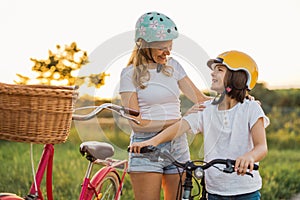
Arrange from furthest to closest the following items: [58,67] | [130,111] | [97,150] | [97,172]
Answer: [58,67]
[97,172]
[97,150]
[130,111]

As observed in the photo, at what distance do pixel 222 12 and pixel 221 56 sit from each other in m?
4.96

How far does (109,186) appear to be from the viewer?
14.9ft

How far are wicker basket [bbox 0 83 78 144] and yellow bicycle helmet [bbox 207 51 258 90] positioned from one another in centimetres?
75

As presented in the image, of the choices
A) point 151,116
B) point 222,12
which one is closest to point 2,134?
point 151,116

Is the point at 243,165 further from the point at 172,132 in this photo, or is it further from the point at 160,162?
the point at 160,162

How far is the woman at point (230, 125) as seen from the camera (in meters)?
3.55

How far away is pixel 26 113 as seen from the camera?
3326 mm

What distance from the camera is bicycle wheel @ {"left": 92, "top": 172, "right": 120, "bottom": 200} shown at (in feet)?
14.5

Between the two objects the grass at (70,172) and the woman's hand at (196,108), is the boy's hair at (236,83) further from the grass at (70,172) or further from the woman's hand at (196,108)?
the grass at (70,172)

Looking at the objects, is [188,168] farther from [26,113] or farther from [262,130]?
[26,113]

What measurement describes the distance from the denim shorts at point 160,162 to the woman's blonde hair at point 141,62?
0.27 m

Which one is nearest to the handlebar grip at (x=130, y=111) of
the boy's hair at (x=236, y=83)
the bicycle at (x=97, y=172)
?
the bicycle at (x=97, y=172)

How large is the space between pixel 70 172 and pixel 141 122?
171 inches

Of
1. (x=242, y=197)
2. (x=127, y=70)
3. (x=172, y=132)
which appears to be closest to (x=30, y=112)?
(x=127, y=70)
